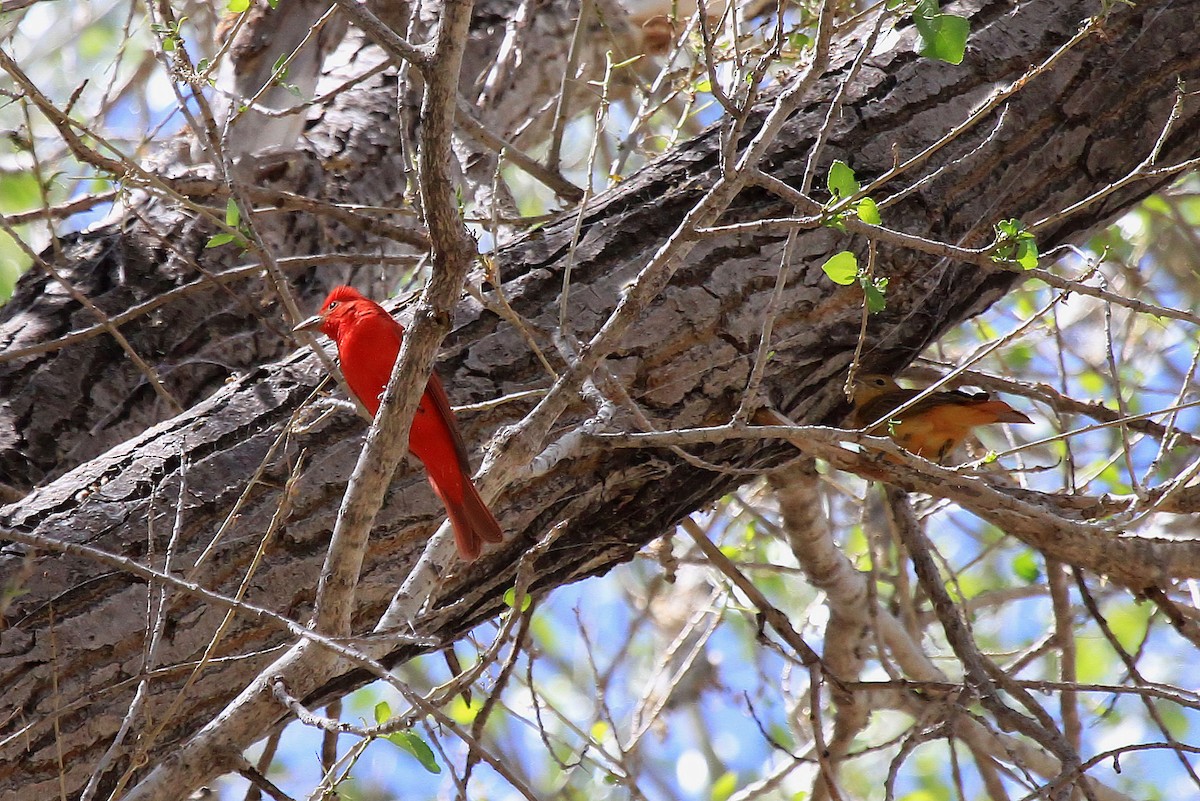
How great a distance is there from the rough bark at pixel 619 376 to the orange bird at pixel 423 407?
13cm

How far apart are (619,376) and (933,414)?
133cm

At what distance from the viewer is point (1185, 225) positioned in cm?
481

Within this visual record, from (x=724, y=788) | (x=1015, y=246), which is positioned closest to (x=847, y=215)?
(x=1015, y=246)

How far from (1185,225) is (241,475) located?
410 cm

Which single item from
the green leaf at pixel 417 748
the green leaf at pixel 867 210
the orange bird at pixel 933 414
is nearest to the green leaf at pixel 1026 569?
the orange bird at pixel 933 414

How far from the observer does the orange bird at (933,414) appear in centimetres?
346

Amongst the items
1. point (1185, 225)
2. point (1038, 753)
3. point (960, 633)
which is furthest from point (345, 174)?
point (1185, 225)

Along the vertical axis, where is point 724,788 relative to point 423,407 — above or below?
below

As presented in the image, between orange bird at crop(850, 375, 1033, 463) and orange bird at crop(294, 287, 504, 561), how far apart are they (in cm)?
139

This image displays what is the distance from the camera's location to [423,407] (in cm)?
254

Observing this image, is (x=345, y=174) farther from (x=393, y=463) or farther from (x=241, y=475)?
(x=393, y=463)

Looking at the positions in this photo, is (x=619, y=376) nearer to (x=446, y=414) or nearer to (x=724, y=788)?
(x=446, y=414)

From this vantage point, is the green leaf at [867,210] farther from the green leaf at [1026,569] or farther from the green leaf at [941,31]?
the green leaf at [1026,569]

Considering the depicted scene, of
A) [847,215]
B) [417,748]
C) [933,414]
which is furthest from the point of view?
[933,414]
